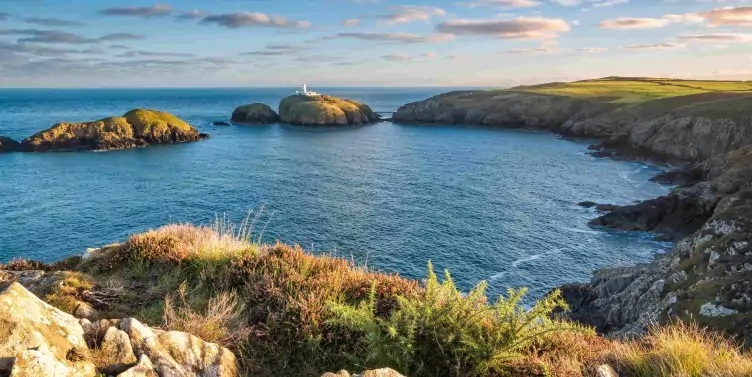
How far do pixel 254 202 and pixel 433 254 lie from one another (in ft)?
83.6

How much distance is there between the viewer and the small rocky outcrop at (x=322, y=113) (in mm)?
151000

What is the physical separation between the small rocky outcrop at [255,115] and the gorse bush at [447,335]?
152431 mm

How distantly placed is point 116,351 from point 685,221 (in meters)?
55.2

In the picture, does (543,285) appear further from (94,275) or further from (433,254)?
(94,275)

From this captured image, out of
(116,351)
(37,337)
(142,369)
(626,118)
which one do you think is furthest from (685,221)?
(626,118)

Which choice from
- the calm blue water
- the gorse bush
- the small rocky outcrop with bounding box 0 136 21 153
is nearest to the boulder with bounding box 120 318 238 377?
the gorse bush

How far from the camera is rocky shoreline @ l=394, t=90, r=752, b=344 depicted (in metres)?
25.2

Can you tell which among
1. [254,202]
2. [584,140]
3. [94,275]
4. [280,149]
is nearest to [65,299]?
[94,275]

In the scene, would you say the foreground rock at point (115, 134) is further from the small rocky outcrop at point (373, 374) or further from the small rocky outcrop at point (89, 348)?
the small rocky outcrop at point (373, 374)

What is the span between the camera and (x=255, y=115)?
507 feet

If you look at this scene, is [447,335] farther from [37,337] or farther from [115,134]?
[115,134]

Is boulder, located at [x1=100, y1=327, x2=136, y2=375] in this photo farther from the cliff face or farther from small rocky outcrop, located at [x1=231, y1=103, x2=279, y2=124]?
small rocky outcrop, located at [x1=231, y1=103, x2=279, y2=124]

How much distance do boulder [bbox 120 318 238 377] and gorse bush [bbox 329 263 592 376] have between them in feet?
5.85

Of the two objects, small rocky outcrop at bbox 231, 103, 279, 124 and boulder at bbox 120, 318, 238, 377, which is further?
small rocky outcrop at bbox 231, 103, 279, 124
